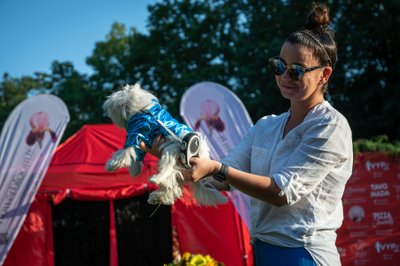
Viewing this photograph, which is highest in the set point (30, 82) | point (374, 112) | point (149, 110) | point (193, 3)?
point (30, 82)

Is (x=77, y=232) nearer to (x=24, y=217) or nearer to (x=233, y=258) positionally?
(x=24, y=217)

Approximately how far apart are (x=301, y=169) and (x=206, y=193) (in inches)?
22.7

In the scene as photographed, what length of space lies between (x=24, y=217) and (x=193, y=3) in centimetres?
1391

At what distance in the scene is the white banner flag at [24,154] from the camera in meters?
7.46

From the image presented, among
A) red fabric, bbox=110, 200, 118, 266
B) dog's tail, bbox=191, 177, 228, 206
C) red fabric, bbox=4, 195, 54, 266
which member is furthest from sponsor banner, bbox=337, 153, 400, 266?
dog's tail, bbox=191, 177, 228, 206

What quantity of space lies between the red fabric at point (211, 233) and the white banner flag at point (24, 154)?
259 cm

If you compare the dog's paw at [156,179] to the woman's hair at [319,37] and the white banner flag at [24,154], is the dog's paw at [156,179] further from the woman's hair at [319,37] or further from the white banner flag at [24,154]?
the white banner flag at [24,154]

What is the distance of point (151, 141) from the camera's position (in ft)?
6.83

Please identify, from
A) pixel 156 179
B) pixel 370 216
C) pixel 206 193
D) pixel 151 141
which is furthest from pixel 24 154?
pixel 370 216

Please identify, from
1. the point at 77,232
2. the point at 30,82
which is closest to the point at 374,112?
the point at 77,232

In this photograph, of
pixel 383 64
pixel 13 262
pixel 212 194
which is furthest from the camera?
pixel 383 64

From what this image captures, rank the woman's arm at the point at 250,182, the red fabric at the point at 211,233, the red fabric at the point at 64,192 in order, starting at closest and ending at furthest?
the woman's arm at the point at 250,182 < the red fabric at the point at 64,192 < the red fabric at the point at 211,233

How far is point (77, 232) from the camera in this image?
8.60 meters

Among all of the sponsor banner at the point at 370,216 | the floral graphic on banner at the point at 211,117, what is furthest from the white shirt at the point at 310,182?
the sponsor banner at the point at 370,216
